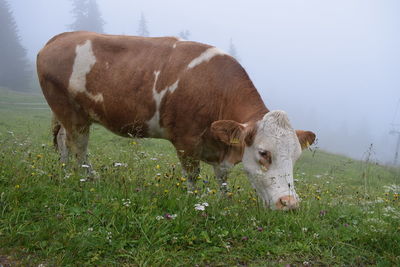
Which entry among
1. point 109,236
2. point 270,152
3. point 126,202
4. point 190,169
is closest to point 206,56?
point 190,169

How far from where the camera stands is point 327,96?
175125 mm

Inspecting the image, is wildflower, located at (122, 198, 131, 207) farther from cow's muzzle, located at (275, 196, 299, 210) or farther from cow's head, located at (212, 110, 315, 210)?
cow's muzzle, located at (275, 196, 299, 210)

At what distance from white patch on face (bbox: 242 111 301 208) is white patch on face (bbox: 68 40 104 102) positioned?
9.07 ft

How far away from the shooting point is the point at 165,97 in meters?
5.04

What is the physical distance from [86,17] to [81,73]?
204 feet

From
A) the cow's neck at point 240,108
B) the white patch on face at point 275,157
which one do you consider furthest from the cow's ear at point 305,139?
the cow's neck at point 240,108

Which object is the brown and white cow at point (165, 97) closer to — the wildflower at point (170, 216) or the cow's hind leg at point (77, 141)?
the cow's hind leg at point (77, 141)

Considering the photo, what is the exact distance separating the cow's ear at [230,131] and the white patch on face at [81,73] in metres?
2.20

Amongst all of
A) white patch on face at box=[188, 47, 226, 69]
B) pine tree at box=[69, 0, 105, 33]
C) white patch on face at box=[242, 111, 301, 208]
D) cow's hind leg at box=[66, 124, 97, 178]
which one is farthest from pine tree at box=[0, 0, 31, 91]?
white patch on face at box=[242, 111, 301, 208]

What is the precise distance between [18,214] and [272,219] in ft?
8.44

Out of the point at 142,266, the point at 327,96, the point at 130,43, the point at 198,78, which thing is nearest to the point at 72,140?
the point at 130,43

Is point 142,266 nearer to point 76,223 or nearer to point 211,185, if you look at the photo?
point 76,223

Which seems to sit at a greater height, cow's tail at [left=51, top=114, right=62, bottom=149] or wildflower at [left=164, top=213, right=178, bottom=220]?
wildflower at [left=164, top=213, right=178, bottom=220]

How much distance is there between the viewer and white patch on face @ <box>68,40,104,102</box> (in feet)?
17.7
